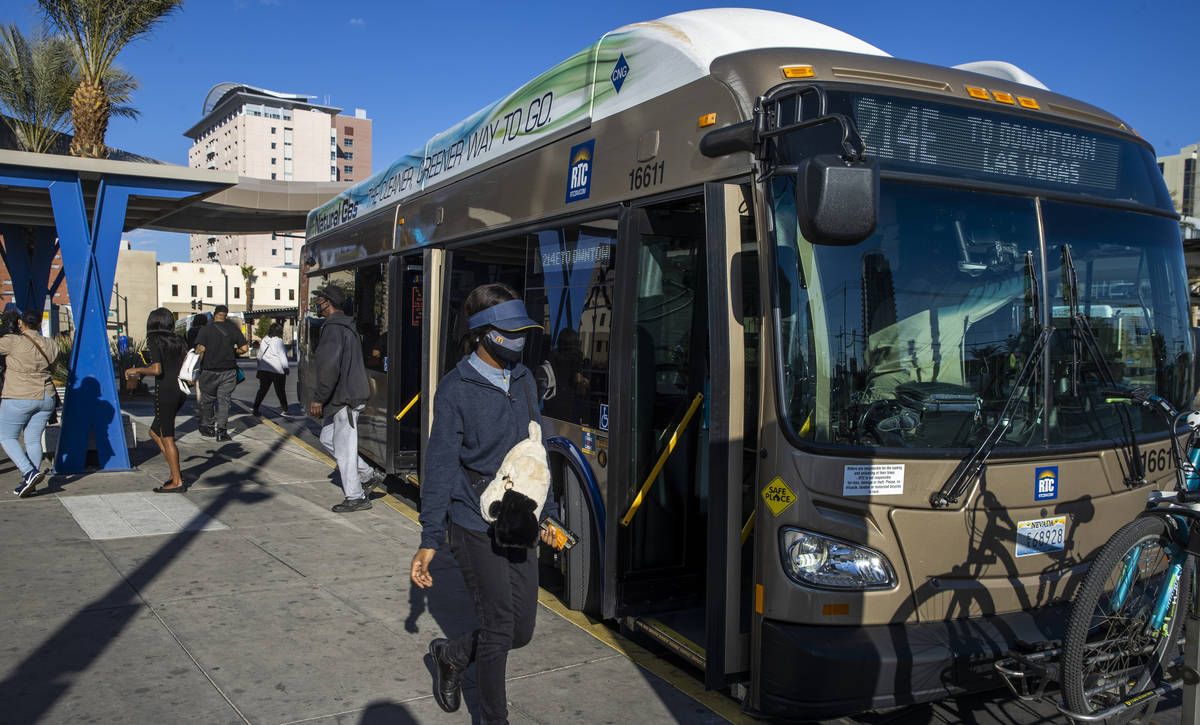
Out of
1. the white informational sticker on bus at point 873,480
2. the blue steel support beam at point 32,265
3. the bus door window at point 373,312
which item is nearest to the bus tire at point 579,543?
the white informational sticker on bus at point 873,480

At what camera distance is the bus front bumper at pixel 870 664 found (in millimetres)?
3527

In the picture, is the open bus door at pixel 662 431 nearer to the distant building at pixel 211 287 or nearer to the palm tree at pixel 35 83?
the palm tree at pixel 35 83

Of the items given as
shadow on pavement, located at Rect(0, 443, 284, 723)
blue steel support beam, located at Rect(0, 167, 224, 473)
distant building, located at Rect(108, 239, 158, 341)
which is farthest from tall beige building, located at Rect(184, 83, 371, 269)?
shadow on pavement, located at Rect(0, 443, 284, 723)

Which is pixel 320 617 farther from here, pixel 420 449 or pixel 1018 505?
pixel 1018 505

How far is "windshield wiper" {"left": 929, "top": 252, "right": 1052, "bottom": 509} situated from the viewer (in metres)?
3.67

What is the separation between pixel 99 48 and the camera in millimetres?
18609

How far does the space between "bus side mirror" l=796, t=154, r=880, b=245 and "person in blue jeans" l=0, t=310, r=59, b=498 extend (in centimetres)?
769

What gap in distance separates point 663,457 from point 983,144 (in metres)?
2.09

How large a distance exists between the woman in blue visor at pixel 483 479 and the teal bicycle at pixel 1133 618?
197 cm

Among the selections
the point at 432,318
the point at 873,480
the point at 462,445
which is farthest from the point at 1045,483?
the point at 432,318

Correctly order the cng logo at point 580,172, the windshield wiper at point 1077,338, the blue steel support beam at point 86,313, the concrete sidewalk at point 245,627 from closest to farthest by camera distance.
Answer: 1. the windshield wiper at point 1077,338
2. the concrete sidewalk at point 245,627
3. the cng logo at point 580,172
4. the blue steel support beam at point 86,313

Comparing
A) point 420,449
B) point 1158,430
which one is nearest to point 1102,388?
point 1158,430

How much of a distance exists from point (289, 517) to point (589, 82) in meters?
4.82

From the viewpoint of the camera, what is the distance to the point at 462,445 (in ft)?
12.1
